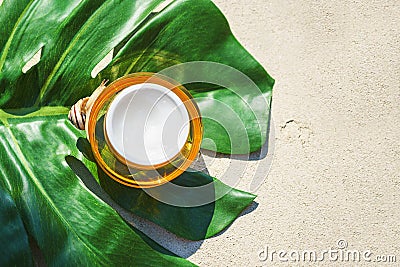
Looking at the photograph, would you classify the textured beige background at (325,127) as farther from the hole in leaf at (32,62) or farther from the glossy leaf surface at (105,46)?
the hole in leaf at (32,62)

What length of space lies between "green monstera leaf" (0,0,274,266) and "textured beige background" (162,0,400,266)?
8 centimetres

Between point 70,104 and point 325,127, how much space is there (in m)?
0.42

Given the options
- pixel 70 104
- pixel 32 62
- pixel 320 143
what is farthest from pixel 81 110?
pixel 320 143

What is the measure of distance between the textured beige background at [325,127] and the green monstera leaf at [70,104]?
0.25 feet

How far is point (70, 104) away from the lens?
1.09 m

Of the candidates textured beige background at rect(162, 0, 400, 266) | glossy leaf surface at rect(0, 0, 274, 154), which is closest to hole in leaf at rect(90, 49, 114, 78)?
glossy leaf surface at rect(0, 0, 274, 154)

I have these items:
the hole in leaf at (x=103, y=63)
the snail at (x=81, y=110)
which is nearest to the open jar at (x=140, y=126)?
the snail at (x=81, y=110)

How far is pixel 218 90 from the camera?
1.13 m

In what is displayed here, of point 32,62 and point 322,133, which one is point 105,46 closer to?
point 32,62

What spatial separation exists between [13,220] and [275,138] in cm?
44

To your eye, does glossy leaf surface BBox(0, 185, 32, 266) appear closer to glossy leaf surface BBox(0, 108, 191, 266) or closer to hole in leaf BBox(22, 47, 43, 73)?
glossy leaf surface BBox(0, 108, 191, 266)

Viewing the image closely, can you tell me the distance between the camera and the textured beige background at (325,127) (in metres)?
1.17

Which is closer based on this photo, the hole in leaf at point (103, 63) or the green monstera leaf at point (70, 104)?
the green monstera leaf at point (70, 104)

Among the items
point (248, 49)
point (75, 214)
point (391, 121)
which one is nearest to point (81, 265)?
point (75, 214)
